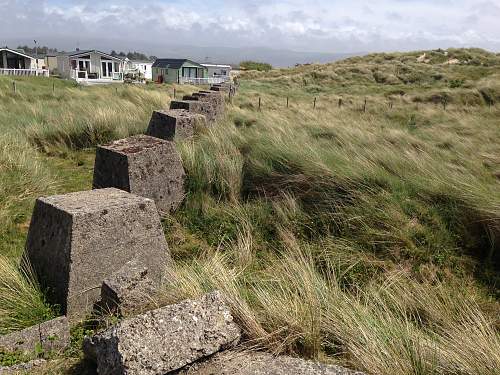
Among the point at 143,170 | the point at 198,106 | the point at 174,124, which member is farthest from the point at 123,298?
the point at 198,106

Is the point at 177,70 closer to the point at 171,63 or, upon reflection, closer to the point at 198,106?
the point at 171,63

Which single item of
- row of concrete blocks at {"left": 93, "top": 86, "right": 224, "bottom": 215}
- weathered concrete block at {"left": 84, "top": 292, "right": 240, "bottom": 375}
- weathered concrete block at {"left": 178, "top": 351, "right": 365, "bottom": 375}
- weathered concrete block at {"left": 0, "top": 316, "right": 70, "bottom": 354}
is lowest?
weathered concrete block at {"left": 0, "top": 316, "right": 70, "bottom": 354}

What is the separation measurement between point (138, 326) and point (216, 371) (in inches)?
17.1

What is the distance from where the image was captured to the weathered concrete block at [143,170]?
467cm

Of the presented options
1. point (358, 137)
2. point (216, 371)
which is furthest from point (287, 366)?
point (358, 137)

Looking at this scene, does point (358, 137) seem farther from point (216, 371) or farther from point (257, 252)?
point (216, 371)

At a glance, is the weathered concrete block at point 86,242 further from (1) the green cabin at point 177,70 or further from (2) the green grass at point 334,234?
(1) the green cabin at point 177,70

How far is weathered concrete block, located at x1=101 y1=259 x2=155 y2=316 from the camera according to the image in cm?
275

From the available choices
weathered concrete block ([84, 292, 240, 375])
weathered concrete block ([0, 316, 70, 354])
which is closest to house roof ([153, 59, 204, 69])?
weathered concrete block ([0, 316, 70, 354])

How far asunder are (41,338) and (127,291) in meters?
0.54

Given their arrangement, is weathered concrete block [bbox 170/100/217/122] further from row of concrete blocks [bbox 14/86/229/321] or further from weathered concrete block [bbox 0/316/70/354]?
weathered concrete block [bbox 0/316/70/354]

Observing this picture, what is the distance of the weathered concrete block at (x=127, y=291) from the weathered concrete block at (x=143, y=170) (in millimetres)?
1868

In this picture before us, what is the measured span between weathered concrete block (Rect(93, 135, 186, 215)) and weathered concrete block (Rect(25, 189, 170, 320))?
1139mm

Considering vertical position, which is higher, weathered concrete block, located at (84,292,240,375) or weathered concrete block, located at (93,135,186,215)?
weathered concrete block, located at (93,135,186,215)
